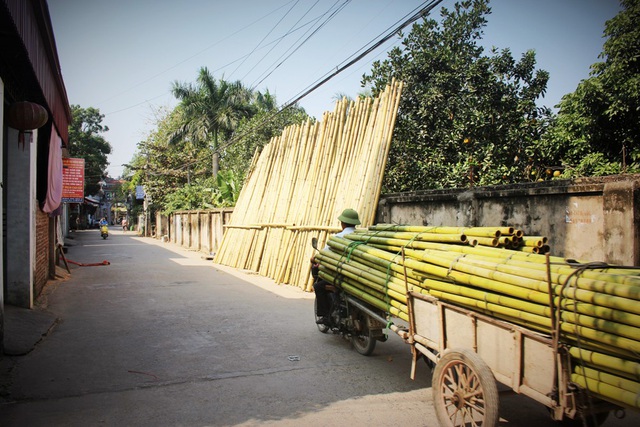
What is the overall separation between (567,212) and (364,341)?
3.17m

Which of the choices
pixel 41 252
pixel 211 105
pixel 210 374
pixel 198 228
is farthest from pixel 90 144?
pixel 210 374

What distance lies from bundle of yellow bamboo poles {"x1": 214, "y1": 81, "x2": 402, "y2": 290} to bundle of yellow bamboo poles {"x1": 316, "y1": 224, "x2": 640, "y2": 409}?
479 centimetres

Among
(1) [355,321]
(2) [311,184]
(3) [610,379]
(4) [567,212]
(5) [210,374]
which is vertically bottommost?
(5) [210,374]

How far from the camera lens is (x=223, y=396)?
165 inches

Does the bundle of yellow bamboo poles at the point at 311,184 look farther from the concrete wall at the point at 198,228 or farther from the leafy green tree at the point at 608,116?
the concrete wall at the point at 198,228

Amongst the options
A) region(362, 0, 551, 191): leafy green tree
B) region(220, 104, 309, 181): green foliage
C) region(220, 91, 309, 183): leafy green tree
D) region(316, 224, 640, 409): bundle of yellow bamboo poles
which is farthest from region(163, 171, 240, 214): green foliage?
region(316, 224, 640, 409): bundle of yellow bamboo poles

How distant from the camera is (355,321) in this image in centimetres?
549

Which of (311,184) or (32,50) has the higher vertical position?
(32,50)

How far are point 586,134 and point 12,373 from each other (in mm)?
11215

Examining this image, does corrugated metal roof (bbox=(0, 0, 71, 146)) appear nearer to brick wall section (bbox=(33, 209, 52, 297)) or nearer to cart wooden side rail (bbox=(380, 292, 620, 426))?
brick wall section (bbox=(33, 209, 52, 297))

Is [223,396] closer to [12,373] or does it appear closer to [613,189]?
[12,373]

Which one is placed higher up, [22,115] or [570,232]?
[22,115]

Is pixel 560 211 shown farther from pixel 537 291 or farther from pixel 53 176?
pixel 53 176

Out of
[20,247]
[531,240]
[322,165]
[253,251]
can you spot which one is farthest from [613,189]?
[253,251]
